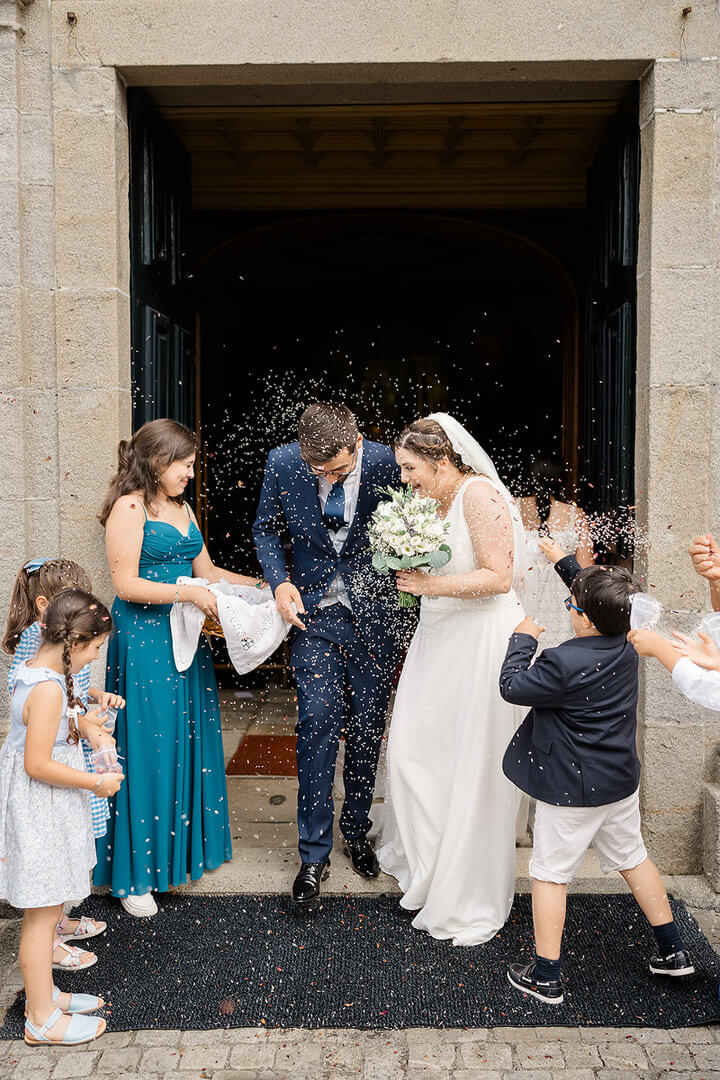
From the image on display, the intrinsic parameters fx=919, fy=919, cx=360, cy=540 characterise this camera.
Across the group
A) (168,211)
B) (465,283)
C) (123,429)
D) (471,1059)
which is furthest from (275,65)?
(465,283)

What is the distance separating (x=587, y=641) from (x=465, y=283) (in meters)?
6.52

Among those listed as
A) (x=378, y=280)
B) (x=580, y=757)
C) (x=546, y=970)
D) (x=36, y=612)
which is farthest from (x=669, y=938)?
(x=378, y=280)

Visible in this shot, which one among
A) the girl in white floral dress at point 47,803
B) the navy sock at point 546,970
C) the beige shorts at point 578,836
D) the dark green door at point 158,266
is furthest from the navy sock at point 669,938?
the dark green door at point 158,266

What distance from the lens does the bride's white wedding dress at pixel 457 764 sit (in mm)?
3660

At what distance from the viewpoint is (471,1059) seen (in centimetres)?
297

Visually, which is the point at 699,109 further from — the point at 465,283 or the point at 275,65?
the point at 465,283

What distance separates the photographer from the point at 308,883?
12.8 ft

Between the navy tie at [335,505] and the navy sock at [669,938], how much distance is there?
200 cm

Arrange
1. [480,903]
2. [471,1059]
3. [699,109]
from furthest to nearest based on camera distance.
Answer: [699,109], [480,903], [471,1059]

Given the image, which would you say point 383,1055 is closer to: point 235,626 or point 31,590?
point 235,626

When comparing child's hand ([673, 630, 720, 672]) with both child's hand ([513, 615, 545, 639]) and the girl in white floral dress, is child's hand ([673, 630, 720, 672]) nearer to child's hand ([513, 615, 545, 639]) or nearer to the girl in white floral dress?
child's hand ([513, 615, 545, 639])

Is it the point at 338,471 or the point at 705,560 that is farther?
the point at 338,471

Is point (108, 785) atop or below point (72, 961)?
atop

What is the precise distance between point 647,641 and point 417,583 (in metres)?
1.12
